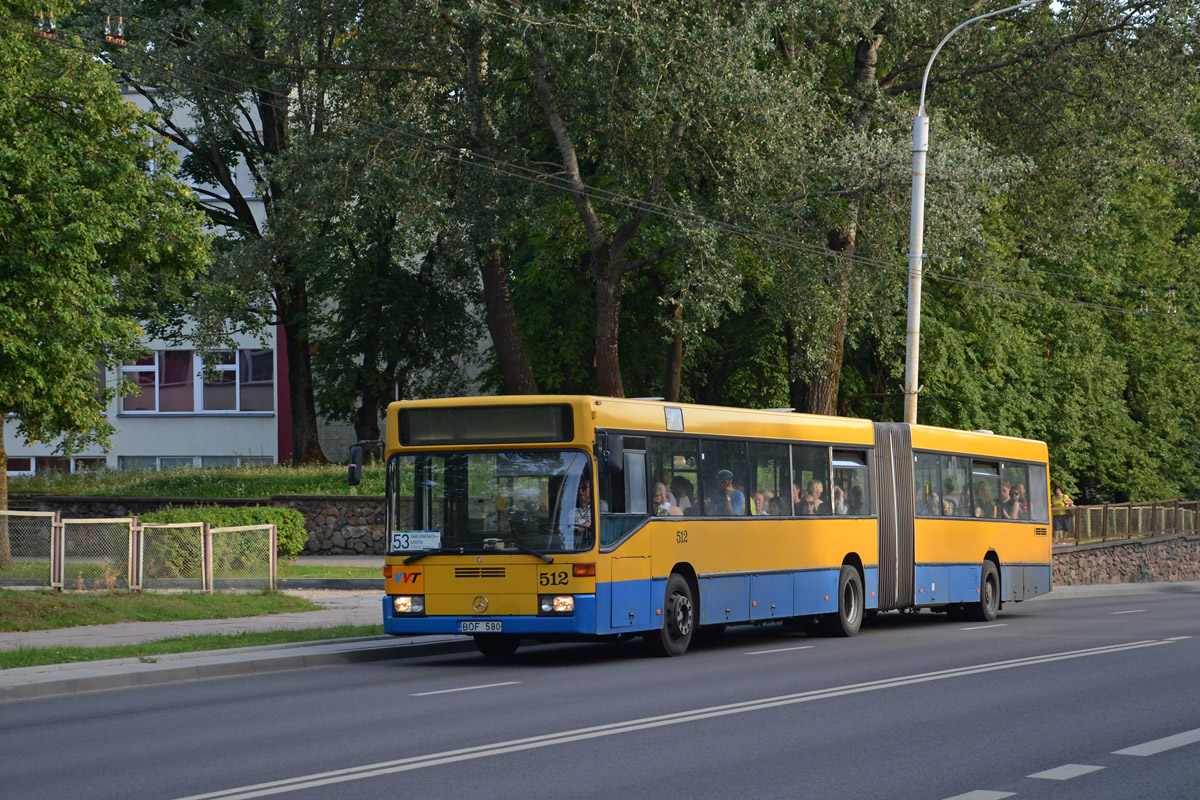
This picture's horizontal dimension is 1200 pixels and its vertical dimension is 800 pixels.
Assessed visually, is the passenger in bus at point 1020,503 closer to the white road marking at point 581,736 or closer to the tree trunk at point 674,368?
the white road marking at point 581,736

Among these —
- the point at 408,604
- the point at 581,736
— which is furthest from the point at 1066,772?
the point at 408,604

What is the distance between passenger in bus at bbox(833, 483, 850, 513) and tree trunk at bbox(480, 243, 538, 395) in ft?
48.3

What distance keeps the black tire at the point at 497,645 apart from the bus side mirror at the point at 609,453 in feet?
8.41

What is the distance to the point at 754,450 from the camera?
19.0 metres

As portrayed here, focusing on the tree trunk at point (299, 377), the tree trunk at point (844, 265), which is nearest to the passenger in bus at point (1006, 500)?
the tree trunk at point (844, 265)

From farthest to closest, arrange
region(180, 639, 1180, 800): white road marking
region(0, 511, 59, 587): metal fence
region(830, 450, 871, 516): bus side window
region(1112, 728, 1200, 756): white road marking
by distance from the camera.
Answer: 1. region(0, 511, 59, 587): metal fence
2. region(830, 450, 871, 516): bus side window
3. region(1112, 728, 1200, 756): white road marking
4. region(180, 639, 1180, 800): white road marking

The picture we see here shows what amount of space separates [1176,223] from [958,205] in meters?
27.6

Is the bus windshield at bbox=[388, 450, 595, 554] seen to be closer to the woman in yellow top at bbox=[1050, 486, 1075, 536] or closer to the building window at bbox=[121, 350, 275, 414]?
the woman in yellow top at bbox=[1050, 486, 1075, 536]

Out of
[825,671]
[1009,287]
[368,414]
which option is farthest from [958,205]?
[368,414]

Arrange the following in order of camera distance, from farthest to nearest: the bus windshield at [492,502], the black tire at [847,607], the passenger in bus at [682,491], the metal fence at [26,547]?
the metal fence at [26,547], the black tire at [847,607], the passenger in bus at [682,491], the bus windshield at [492,502]

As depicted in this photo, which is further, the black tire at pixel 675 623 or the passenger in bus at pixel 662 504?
the black tire at pixel 675 623

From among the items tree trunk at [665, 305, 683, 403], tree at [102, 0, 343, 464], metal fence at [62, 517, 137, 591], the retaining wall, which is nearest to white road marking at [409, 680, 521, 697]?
metal fence at [62, 517, 137, 591]

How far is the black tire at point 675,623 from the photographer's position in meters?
17.1

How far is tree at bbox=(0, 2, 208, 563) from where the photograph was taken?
1942cm
